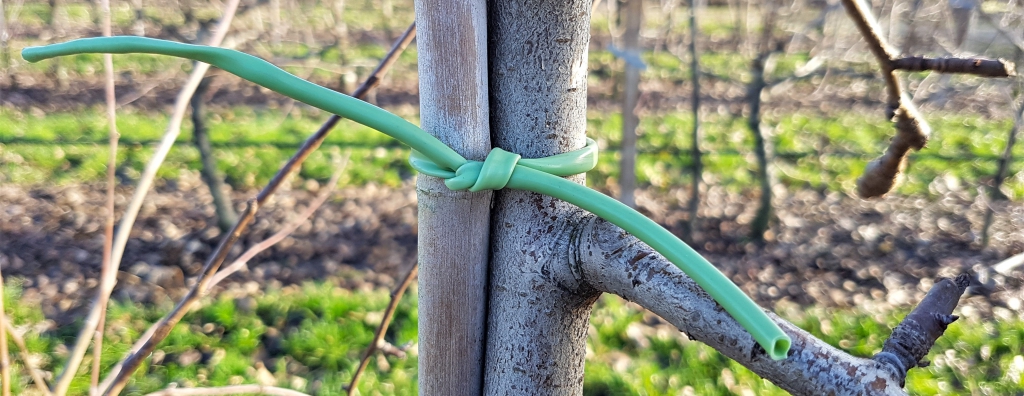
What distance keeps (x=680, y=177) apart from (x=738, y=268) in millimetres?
1452

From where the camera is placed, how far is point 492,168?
61cm

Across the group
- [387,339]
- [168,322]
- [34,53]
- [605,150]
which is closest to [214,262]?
[168,322]

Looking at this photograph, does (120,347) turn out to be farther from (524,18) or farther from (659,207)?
(659,207)

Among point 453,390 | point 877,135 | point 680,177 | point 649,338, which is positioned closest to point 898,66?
point 453,390

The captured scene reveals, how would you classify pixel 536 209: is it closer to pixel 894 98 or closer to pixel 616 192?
pixel 894 98

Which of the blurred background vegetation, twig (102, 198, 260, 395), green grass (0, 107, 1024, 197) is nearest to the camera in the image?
twig (102, 198, 260, 395)

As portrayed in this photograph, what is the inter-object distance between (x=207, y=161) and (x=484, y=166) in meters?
3.64

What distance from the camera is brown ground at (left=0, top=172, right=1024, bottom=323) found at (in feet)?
11.3

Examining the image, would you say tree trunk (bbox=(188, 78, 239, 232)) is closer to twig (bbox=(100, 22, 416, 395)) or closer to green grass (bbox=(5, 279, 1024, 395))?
green grass (bbox=(5, 279, 1024, 395))

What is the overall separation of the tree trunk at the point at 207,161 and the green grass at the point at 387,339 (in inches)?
33.6

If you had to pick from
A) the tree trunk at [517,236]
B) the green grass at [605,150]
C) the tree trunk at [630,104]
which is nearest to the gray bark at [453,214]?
the tree trunk at [517,236]

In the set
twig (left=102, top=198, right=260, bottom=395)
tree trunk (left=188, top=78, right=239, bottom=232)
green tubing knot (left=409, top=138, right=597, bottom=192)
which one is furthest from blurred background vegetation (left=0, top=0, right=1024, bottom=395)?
green tubing knot (left=409, top=138, right=597, bottom=192)

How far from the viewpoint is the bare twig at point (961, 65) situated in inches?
22.3

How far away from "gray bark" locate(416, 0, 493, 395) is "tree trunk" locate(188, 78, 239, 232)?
→ 10.9ft
